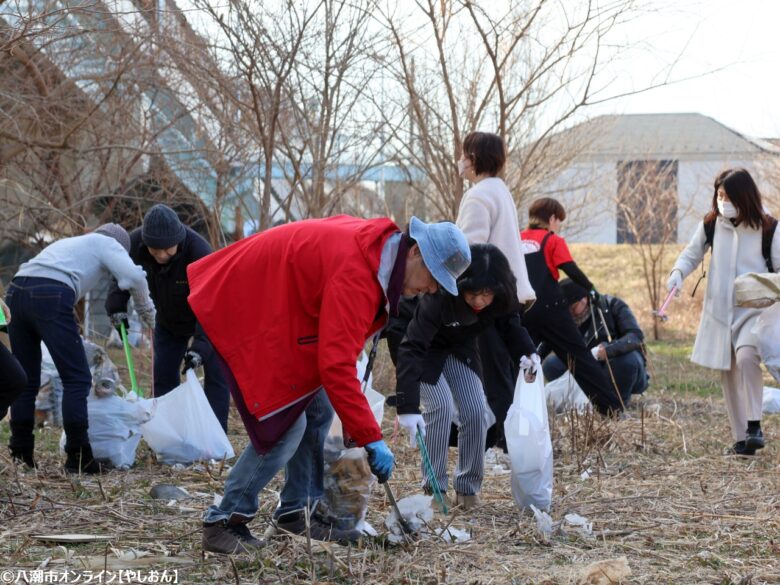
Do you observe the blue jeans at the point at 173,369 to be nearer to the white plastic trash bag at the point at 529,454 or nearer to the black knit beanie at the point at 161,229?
the black knit beanie at the point at 161,229

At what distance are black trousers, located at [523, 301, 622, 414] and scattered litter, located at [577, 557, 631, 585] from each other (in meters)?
3.37

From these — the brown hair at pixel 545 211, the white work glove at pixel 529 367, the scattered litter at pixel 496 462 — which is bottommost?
the scattered litter at pixel 496 462

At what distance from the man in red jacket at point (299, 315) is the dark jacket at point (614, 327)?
4526 millimetres

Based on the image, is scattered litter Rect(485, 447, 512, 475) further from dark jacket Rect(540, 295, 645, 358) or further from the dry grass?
dark jacket Rect(540, 295, 645, 358)

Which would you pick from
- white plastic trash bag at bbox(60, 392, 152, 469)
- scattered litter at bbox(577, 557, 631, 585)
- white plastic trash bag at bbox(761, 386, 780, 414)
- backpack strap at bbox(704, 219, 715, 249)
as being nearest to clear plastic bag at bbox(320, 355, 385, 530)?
scattered litter at bbox(577, 557, 631, 585)

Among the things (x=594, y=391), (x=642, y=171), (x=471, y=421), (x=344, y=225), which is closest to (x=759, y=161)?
(x=642, y=171)

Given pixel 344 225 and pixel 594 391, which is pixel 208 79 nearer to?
pixel 594 391

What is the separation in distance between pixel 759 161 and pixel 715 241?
1004 centimetres

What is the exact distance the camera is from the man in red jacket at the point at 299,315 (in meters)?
3.17

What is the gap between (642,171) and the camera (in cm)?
1745

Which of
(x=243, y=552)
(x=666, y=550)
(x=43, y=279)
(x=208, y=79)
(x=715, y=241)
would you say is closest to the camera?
(x=243, y=552)

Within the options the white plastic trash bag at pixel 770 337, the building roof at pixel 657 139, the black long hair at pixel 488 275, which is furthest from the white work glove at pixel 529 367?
the building roof at pixel 657 139

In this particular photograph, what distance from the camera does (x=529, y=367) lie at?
4.48 metres

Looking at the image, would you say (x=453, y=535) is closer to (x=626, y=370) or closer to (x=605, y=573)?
(x=605, y=573)
